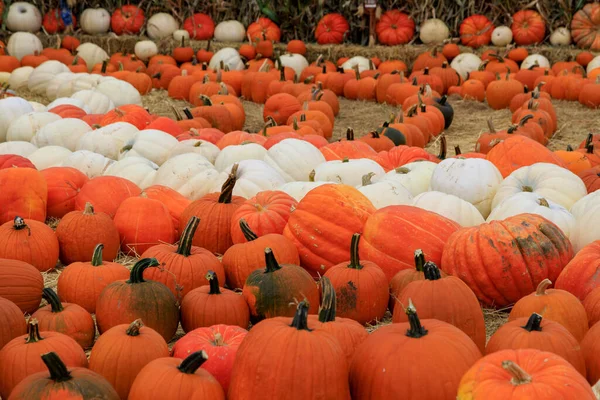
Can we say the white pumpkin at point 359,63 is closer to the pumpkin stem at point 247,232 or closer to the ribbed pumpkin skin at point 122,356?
the pumpkin stem at point 247,232

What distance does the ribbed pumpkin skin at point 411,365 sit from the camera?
237 centimetres

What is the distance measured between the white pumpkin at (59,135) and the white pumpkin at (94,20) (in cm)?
764

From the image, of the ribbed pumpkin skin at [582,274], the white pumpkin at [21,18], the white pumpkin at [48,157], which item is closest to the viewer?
the ribbed pumpkin skin at [582,274]

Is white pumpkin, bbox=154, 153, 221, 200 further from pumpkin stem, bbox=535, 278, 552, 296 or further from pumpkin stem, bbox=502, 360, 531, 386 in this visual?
pumpkin stem, bbox=502, 360, 531, 386

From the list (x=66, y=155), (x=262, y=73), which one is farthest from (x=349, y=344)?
(x=262, y=73)

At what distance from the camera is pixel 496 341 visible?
8.84 ft

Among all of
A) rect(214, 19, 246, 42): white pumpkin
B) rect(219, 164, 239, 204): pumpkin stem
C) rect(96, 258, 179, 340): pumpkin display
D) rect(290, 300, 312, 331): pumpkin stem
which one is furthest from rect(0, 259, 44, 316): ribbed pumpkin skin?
rect(214, 19, 246, 42): white pumpkin

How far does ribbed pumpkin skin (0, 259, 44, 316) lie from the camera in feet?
11.2

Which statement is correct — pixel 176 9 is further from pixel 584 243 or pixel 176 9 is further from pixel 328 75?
pixel 584 243

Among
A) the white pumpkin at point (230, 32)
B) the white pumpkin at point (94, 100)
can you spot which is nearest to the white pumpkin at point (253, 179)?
the white pumpkin at point (94, 100)

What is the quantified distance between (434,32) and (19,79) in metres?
6.24

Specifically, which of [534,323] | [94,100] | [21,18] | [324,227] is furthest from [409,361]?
[21,18]

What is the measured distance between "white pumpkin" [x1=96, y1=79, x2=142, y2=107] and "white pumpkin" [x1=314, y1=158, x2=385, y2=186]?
4299 millimetres

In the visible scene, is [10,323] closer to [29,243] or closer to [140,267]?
[140,267]
